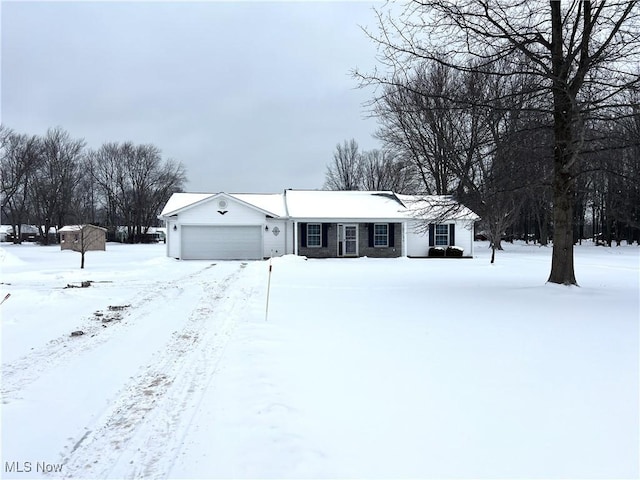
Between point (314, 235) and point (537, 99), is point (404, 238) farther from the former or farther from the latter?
point (537, 99)

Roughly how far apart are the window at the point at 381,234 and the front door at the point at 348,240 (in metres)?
1.24

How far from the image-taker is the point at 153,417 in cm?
403

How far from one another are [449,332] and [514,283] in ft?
24.3

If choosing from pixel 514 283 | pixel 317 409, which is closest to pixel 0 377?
pixel 317 409

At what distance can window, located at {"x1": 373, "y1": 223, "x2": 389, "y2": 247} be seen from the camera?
28188mm

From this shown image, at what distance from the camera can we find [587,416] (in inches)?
156

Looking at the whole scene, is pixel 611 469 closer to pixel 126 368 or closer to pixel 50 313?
pixel 126 368

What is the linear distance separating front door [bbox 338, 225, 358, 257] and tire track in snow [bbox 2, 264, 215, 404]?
727 inches

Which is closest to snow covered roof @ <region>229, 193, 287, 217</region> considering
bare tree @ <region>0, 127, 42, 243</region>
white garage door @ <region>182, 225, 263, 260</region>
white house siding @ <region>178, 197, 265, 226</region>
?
white house siding @ <region>178, 197, 265, 226</region>

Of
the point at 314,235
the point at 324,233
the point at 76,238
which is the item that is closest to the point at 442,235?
the point at 324,233

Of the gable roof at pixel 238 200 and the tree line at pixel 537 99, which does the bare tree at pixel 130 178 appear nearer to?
the gable roof at pixel 238 200

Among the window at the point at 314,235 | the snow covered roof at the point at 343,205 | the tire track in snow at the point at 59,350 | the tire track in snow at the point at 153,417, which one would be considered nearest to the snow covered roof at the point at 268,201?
the snow covered roof at the point at 343,205

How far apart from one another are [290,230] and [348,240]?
11.8ft

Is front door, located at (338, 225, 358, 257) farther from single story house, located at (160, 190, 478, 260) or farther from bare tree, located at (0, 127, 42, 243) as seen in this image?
bare tree, located at (0, 127, 42, 243)
